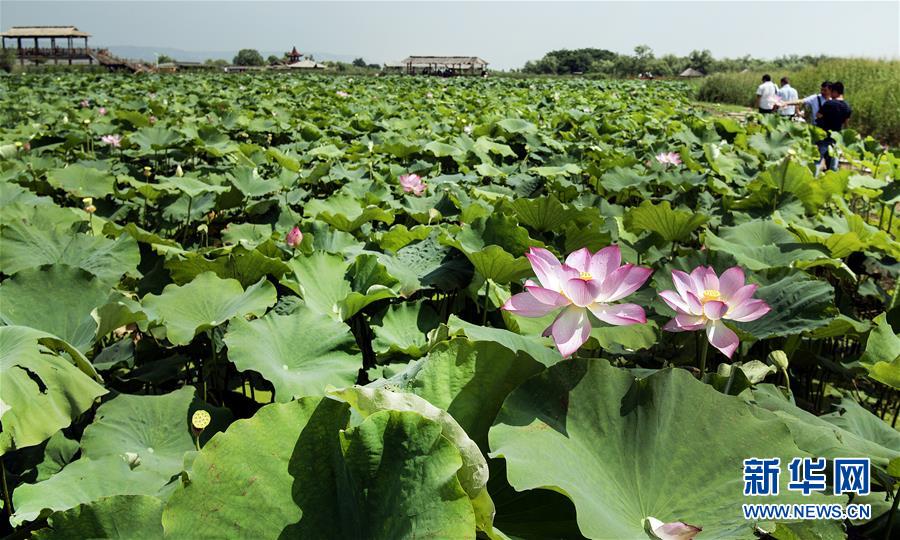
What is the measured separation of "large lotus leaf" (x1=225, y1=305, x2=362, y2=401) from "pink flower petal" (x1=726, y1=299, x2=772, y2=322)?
73 cm

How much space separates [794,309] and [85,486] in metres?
1.41

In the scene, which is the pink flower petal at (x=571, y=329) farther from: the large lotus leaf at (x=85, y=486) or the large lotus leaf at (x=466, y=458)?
the large lotus leaf at (x=85, y=486)

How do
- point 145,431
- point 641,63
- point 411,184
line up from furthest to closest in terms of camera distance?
point 641,63
point 411,184
point 145,431

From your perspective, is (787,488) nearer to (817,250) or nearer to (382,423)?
(382,423)

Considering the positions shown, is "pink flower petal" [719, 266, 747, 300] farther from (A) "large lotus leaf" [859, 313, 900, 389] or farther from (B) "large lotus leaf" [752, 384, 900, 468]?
(A) "large lotus leaf" [859, 313, 900, 389]

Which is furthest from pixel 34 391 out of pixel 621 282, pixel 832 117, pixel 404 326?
pixel 832 117

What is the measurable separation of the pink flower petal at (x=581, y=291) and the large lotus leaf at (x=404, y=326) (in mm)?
598

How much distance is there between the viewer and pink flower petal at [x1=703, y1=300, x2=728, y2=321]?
3.08 feet

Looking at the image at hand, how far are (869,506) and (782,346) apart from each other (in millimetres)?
797

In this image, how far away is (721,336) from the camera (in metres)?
0.96

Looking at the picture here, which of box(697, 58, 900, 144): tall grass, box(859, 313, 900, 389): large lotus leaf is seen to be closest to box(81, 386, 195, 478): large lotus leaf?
box(859, 313, 900, 389): large lotus leaf

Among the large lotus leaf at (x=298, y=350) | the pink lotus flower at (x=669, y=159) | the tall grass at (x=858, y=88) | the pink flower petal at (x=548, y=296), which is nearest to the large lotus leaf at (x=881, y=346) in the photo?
the pink flower petal at (x=548, y=296)

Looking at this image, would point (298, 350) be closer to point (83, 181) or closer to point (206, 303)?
point (206, 303)

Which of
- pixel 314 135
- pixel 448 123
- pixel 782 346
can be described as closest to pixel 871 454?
pixel 782 346
